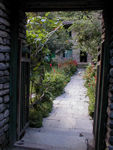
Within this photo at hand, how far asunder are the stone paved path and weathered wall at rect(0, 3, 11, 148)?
62 cm

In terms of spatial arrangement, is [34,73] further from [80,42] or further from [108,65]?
[80,42]

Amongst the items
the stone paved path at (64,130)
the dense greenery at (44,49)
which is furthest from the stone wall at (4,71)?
the dense greenery at (44,49)

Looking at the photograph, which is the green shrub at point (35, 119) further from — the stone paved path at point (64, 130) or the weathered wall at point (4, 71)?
the weathered wall at point (4, 71)

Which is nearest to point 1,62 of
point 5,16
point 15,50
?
point 15,50

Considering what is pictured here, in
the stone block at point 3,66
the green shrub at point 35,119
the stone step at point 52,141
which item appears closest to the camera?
the stone block at point 3,66

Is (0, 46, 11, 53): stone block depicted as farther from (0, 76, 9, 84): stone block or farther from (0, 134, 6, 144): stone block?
(0, 134, 6, 144): stone block

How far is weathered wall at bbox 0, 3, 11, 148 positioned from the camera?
2.49m

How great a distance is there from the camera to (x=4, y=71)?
2.60m

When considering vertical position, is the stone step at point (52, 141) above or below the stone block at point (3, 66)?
below

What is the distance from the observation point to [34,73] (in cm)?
456

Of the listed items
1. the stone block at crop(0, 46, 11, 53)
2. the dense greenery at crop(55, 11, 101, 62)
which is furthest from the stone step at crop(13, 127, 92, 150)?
the dense greenery at crop(55, 11, 101, 62)

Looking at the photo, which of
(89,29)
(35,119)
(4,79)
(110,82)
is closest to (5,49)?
(4,79)

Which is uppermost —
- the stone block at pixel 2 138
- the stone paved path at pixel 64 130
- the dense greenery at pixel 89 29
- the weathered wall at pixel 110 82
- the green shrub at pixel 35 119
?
the dense greenery at pixel 89 29

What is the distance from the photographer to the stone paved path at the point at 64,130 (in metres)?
3.05
